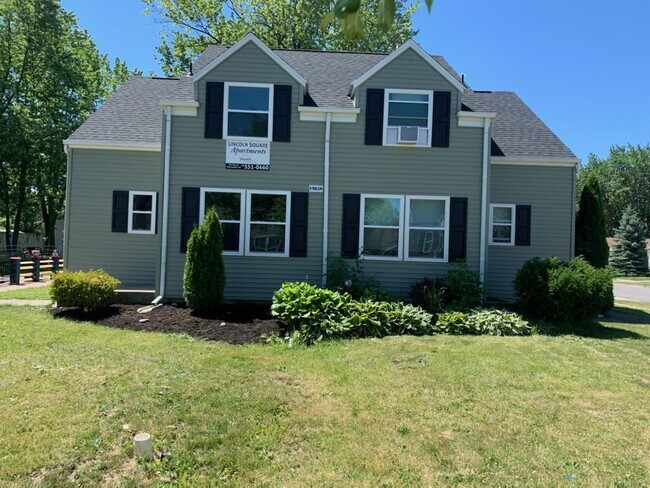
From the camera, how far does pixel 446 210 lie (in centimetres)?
1049

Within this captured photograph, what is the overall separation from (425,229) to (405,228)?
1.61 feet

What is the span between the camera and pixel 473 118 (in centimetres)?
1034

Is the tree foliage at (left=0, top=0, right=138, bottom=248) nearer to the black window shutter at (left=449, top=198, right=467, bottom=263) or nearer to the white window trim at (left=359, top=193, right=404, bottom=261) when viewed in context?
the white window trim at (left=359, top=193, right=404, bottom=261)

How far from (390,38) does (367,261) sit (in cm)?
1862

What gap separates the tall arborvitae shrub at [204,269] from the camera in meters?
8.80

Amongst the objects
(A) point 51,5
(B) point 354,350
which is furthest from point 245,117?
(A) point 51,5

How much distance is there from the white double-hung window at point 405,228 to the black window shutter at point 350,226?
0.13 m

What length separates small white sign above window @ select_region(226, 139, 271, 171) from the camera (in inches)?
405

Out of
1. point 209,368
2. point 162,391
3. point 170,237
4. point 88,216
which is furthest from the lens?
point 88,216

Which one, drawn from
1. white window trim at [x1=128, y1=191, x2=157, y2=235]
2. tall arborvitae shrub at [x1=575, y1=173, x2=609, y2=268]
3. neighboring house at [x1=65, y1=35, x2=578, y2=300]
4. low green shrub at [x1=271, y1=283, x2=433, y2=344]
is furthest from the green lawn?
tall arborvitae shrub at [x1=575, y1=173, x2=609, y2=268]

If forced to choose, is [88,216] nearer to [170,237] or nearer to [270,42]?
[170,237]

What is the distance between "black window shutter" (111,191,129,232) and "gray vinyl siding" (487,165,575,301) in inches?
385

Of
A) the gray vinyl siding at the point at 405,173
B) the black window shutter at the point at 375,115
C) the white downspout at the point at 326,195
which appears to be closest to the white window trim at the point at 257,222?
the white downspout at the point at 326,195

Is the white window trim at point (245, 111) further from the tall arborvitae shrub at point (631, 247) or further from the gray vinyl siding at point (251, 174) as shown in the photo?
the tall arborvitae shrub at point (631, 247)
